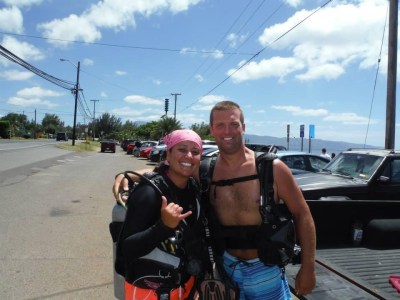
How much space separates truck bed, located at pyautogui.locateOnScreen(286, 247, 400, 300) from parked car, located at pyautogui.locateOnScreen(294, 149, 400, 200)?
2.56m

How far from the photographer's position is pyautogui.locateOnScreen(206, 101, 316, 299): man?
8.75 feet

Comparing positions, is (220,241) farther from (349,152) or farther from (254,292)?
(349,152)

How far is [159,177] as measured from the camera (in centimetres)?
250

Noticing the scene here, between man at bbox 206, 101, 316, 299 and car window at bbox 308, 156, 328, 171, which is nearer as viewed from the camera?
man at bbox 206, 101, 316, 299

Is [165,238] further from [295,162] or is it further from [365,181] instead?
[295,162]

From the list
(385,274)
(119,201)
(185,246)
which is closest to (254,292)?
(185,246)

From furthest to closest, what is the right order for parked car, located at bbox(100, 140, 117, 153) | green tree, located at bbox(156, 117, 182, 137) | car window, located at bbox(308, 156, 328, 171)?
green tree, located at bbox(156, 117, 182, 137) → parked car, located at bbox(100, 140, 117, 153) → car window, located at bbox(308, 156, 328, 171)

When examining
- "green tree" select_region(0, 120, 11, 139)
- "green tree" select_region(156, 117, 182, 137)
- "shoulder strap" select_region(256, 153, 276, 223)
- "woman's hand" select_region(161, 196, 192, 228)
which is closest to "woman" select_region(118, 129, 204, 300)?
"woman's hand" select_region(161, 196, 192, 228)

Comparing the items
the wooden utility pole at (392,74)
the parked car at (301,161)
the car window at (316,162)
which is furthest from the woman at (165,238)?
the wooden utility pole at (392,74)

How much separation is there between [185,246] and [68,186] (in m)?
12.0

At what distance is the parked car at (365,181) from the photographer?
7.37 metres

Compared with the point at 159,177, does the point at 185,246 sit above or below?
below

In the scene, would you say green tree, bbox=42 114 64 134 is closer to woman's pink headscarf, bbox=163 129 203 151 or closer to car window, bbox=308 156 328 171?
car window, bbox=308 156 328 171

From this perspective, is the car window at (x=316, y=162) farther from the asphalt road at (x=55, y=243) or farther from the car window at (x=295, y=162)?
the asphalt road at (x=55, y=243)
